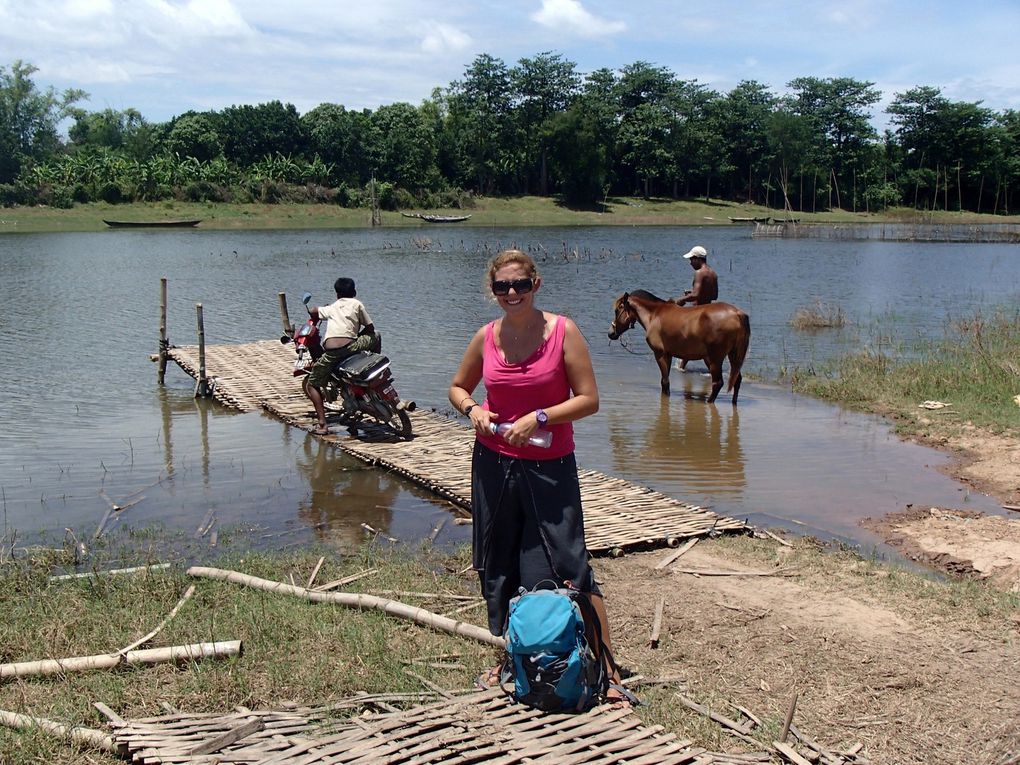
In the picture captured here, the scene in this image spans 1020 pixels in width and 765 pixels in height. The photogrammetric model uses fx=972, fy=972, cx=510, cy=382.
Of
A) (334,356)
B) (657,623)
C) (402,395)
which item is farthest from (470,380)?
(402,395)

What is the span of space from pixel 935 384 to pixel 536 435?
33.9 feet

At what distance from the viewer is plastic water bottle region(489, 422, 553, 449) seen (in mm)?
4305

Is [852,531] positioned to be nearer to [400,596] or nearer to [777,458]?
[777,458]

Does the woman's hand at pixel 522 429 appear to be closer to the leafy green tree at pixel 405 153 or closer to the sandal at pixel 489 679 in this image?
the sandal at pixel 489 679

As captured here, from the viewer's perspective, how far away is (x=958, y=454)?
33.2 feet

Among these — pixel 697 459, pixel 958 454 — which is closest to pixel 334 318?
pixel 697 459

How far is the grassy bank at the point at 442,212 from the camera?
59250mm

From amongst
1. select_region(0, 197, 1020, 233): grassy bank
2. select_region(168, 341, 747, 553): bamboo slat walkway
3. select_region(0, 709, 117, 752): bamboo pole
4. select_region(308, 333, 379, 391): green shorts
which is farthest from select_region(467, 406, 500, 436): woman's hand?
select_region(0, 197, 1020, 233): grassy bank

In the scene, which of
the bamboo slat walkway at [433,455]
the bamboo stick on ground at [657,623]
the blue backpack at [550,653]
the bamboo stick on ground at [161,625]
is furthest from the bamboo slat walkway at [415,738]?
the bamboo slat walkway at [433,455]

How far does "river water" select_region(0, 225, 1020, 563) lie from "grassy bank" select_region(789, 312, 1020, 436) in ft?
1.77

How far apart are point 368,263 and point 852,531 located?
31.8m

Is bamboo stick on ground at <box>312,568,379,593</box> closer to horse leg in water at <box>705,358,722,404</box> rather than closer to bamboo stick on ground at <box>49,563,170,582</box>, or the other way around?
bamboo stick on ground at <box>49,563,170,582</box>

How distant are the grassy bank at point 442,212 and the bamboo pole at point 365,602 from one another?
182 feet

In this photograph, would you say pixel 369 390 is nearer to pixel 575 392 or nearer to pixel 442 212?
pixel 575 392
